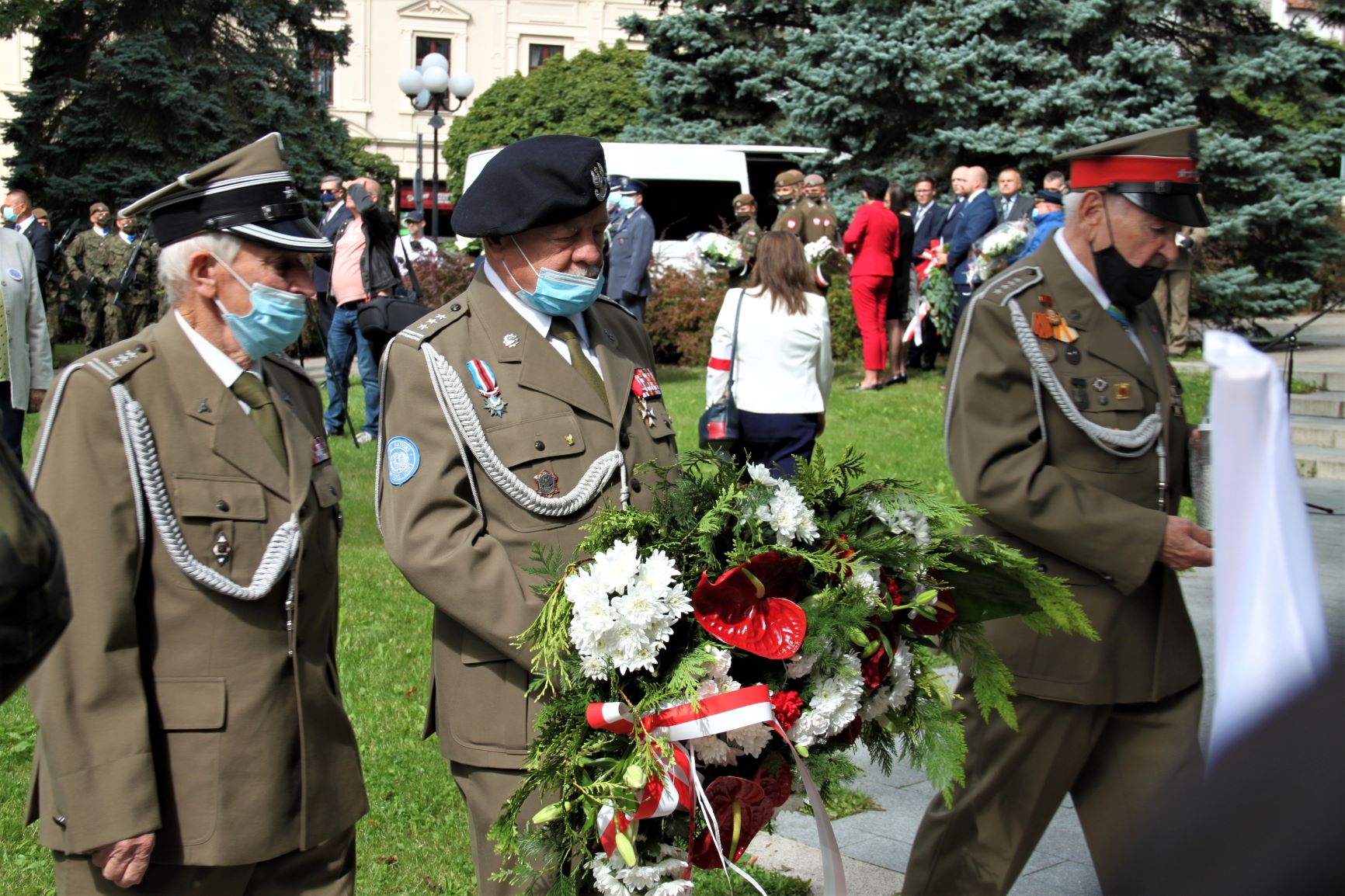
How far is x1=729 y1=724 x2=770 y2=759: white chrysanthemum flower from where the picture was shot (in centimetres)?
264

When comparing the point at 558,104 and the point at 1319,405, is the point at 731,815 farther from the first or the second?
the point at 558,104

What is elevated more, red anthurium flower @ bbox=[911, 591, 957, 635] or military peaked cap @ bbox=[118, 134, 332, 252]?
military peaked cap @ bbox=[118, 134, 332, 252]

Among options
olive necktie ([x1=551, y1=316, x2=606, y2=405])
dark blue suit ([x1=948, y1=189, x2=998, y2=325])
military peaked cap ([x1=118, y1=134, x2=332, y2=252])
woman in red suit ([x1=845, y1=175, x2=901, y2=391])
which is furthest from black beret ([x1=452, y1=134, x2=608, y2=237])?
woman in red suit ([x1=845, y1=175, x2=901, y2=391])

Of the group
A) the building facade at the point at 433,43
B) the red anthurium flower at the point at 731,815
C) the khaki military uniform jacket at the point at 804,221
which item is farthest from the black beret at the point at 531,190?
the building facade at the point at 433,43

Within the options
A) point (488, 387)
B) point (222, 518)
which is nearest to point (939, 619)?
point (488, 387)

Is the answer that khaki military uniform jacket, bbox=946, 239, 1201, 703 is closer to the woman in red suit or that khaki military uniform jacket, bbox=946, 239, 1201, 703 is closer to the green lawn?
the green lawn

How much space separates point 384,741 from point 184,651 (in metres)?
2.95

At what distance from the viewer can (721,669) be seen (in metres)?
2.59

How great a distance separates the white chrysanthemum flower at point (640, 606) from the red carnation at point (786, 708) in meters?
0.29

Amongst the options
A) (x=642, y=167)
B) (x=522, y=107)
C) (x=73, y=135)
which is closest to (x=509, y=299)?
(x=642, y=167)

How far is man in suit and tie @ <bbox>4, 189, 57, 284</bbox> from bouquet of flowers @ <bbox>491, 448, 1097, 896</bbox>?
1643 cm

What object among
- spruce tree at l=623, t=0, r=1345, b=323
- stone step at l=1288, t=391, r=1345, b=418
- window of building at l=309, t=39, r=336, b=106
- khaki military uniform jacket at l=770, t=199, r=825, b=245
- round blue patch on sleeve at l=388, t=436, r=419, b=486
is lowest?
stone step at l=1288, t=391, r=1345, b=418

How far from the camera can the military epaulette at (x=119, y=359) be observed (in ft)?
9.45

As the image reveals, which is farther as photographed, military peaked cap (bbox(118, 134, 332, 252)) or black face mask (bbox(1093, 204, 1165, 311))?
black face mask (bbox(1093, 204, 1165, 311))
